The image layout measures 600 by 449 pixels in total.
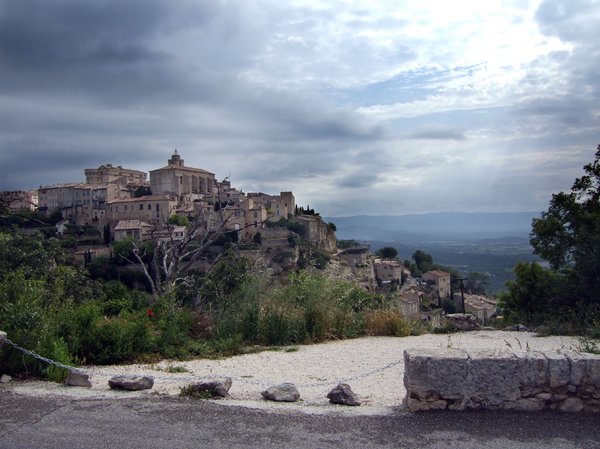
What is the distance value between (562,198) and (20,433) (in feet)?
44.6

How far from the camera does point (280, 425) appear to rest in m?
4.43

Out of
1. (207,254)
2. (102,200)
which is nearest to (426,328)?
(207,254)

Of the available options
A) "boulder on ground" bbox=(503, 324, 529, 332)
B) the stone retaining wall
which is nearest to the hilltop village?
"boulder on ground" bbox=(503, 324, 529, 332)

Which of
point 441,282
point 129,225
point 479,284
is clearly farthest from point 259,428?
point 129,225

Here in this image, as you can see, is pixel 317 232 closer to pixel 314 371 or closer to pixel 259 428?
pixel 314 371

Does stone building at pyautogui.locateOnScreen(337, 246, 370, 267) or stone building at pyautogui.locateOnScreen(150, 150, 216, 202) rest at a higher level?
stone building at pyautogui.locateOnScreen(150, 150, 216, 202)

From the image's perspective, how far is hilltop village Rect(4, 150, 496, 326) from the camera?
7006cm

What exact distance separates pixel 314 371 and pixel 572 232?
30.9ft

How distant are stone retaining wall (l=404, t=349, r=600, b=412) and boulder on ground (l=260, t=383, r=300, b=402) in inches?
48.6

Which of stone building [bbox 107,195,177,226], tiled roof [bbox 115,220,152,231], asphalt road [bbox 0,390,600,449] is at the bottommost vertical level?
asphalt road [bbox 0,390,600,449]

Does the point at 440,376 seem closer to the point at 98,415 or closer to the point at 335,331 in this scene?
the point at 98,415

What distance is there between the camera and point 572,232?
13.1 m

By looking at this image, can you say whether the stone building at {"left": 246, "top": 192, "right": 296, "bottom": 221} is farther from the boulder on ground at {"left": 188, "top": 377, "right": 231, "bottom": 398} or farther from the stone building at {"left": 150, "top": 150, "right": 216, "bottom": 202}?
the boulder on ground at {"left": 188, "top": 377, "right": 231, "bottom": 398}

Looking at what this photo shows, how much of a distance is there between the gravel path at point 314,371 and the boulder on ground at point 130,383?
9 cm
